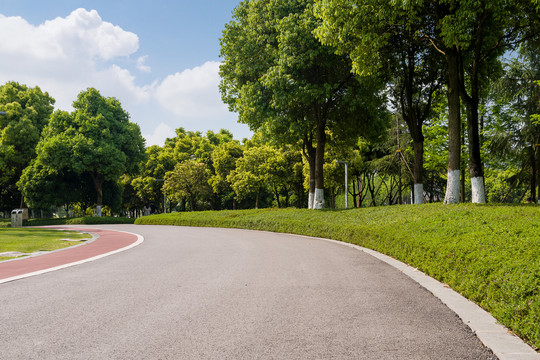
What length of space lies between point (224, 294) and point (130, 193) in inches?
2389

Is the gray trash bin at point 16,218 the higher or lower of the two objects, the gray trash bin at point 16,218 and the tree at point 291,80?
the lower

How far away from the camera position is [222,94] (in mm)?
27766

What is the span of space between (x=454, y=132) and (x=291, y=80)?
8.79 metres

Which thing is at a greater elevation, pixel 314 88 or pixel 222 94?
pixel 222 94

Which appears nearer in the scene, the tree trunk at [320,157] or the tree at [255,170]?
the tree trunk at [320,157]

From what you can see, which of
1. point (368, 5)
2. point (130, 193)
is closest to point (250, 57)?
point (368, 5)

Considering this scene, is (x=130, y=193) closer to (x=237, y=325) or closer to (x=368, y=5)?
(x=368, y=5)

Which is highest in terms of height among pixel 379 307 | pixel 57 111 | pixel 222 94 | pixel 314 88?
pixel 57 111

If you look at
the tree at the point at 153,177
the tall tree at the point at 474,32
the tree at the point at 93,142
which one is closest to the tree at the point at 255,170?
the tree at the point at 93,142

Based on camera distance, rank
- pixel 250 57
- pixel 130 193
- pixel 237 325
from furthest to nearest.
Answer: pixel 130 193
pixel 250 57
pixel 237 325

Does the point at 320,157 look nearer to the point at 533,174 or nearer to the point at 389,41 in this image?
the point at 389,41

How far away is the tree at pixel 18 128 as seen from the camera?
44.2 m

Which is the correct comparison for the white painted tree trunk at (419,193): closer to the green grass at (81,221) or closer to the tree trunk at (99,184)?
the green grass at (81,221)

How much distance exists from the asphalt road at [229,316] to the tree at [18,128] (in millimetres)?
44880
